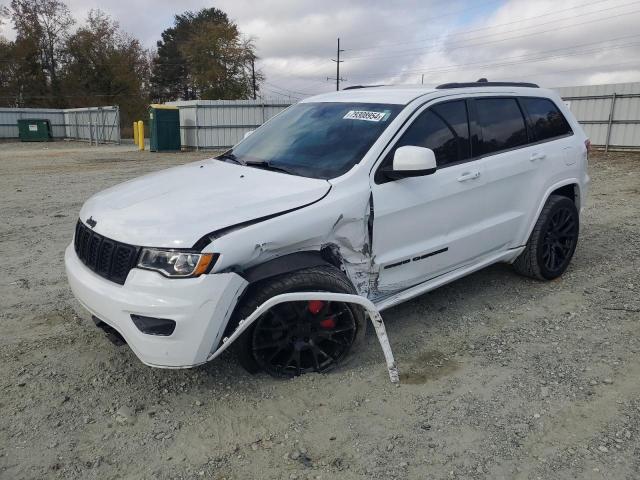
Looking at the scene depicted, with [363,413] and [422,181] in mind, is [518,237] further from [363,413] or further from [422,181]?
[363,413]

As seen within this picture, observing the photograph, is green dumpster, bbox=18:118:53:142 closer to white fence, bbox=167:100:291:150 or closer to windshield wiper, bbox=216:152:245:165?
white fence, bbox=167:100:291:150

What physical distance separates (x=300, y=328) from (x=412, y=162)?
1258 millimetres

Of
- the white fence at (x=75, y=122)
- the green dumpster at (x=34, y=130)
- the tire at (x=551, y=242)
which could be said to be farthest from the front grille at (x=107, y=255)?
the green dumpster at (x=34, y=130)

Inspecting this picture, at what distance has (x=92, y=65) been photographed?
47.1 metres

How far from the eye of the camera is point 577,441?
2.64m

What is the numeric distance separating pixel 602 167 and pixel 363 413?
1382 centimetres

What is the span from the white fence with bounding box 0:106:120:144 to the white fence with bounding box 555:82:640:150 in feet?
76.8

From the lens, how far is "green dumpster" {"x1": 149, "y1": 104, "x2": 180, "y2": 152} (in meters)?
22.7

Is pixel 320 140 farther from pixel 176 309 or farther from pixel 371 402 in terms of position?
pixel 371 402

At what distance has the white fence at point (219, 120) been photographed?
910 inches

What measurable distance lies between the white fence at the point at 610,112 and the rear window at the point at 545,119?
44.6ft

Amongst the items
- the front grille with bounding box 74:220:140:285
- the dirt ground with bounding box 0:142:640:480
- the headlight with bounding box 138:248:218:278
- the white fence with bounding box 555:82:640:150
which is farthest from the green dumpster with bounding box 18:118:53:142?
the headlight with bounding box 138:248:218:278

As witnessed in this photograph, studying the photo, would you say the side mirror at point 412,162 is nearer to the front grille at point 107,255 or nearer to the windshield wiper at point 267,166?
the windshield wiper at point 267,166

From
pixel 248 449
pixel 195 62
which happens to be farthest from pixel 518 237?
pixel 195 62
